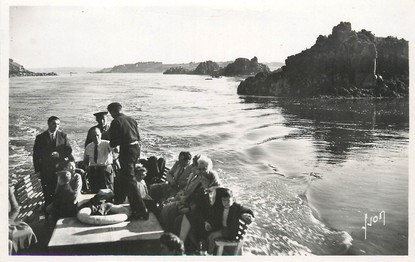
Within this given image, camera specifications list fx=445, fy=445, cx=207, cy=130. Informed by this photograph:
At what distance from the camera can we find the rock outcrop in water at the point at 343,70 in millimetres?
6828

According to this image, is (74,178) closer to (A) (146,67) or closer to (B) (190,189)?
(B) (190,189)

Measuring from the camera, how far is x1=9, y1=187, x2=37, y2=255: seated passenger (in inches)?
202

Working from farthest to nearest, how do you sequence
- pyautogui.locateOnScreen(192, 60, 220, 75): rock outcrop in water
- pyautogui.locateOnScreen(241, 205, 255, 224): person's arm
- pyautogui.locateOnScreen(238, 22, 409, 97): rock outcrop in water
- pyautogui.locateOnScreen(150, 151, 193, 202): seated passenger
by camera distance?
pyautogui.locateOnScreen(192, 60, 220, 75): rock outcrop in water < pyautogui.locateOnScreen(238, 22, 409, 97): rock outcrop in water < pyautogui.locateOnScreen(150, 151, 193, 202): seated passenger < pyautogui.locateOnScreen(241, 205, 255, 224): person's arm

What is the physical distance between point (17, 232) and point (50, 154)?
1.01 meters

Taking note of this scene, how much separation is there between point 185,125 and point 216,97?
773 mm

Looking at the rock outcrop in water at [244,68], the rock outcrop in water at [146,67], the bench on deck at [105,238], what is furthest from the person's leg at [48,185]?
the rock outcrop in water at [244,68]

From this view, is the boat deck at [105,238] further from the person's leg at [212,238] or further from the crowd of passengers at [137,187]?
the person's leg at [212,238]

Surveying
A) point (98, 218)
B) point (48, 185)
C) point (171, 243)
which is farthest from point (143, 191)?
point (48, 185)

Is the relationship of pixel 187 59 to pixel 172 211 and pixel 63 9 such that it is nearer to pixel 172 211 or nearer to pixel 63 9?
pixel 63 9

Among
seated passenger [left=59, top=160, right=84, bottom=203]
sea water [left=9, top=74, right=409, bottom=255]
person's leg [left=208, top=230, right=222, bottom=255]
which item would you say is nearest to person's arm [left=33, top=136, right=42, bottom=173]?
seated passenger [left=59, top=160, right=84, bottom=203]

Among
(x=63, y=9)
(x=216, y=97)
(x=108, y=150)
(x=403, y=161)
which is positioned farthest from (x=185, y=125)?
(x=403, y=161)

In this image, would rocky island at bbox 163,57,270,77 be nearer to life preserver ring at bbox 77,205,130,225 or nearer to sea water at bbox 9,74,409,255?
sea water at bbox 9,74,409,255

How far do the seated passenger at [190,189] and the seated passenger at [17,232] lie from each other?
4.99 feet

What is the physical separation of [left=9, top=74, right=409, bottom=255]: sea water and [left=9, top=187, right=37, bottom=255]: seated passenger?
29.2 inches
